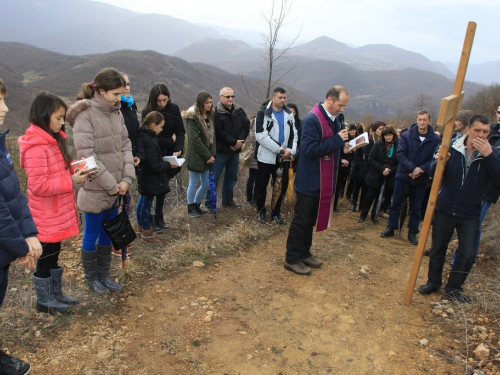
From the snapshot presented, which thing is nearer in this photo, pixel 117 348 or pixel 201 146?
pixel 117 348

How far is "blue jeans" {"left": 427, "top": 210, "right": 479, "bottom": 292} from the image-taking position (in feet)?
11.3

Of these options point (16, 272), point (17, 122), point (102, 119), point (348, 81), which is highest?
point (348, 81)

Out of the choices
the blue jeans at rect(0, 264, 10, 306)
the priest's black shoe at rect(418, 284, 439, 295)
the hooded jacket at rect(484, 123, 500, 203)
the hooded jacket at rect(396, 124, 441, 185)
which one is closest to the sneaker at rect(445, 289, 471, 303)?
the priest's black shoe at rect(418, 284, 439, 295)

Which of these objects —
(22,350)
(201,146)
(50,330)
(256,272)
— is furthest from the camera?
(201,146)

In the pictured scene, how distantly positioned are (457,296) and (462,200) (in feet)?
3.22

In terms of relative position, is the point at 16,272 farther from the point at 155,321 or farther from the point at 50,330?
the point at 155,321

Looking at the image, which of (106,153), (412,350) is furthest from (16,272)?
(412,350)

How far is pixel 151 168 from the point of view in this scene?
171 inches

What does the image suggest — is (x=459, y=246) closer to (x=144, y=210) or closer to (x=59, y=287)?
(x=144, y=210)

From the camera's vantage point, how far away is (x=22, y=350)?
8.23ft

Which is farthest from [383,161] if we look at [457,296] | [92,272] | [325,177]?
[92,272]

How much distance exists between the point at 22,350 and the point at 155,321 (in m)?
0.96

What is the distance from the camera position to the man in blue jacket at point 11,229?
2012 millimetres

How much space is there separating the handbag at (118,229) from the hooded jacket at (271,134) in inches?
96.4
